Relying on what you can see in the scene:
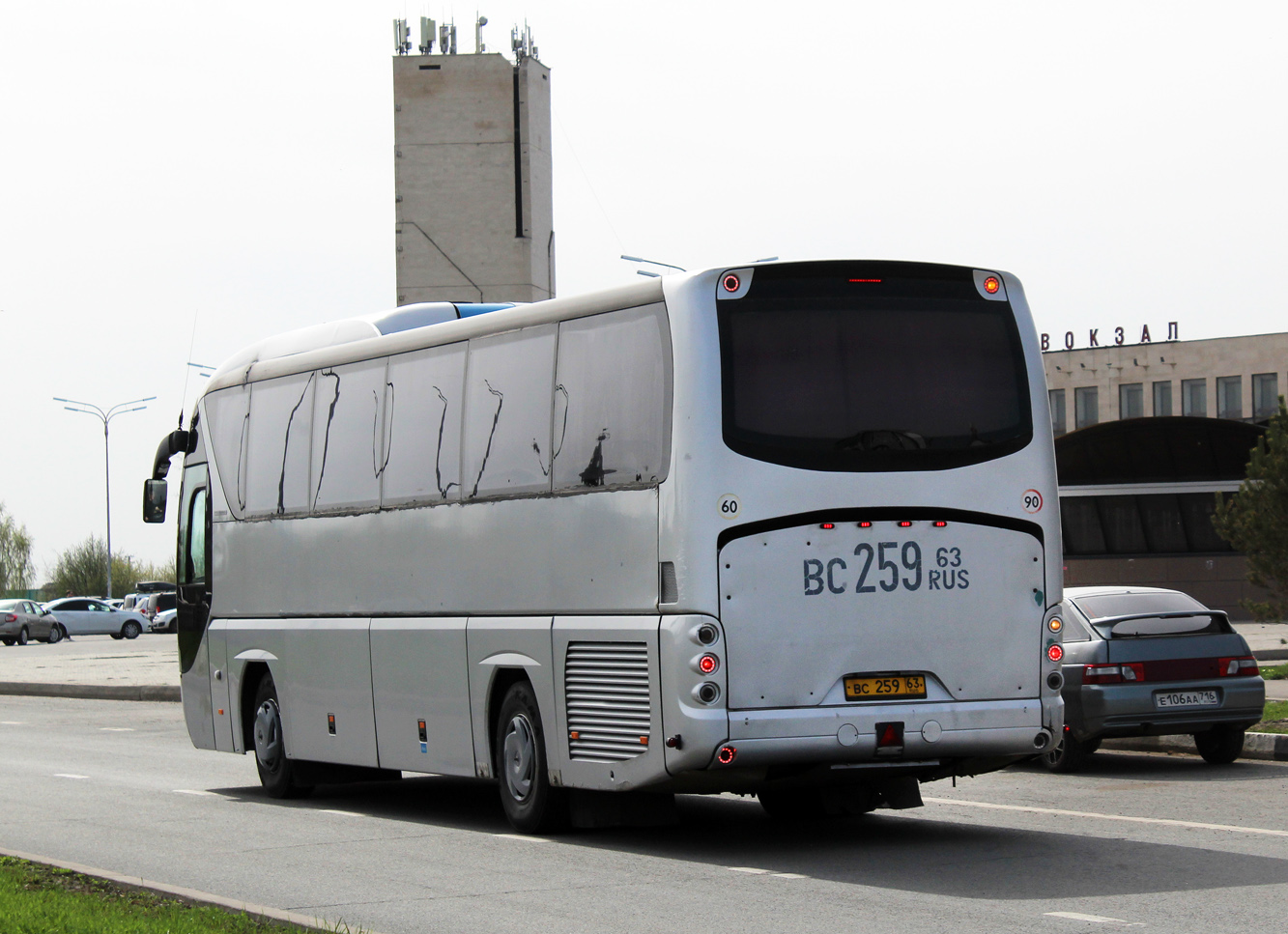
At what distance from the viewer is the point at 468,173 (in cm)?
5853

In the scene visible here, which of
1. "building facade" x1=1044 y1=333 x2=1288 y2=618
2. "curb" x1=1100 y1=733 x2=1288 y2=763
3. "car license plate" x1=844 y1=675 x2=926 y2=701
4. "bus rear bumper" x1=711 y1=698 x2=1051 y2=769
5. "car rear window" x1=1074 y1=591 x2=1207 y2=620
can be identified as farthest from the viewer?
"building facade" x1=1044 y1=333 x2=1288 y2=618

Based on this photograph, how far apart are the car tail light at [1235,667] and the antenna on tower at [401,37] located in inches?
1845

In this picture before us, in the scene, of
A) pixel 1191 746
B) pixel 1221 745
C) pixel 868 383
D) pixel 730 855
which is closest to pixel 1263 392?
pixel 1191 746

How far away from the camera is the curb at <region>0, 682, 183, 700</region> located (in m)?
32.5

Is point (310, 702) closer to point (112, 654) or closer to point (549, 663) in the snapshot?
point (549, 663)

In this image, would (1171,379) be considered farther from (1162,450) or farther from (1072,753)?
(1072,753)

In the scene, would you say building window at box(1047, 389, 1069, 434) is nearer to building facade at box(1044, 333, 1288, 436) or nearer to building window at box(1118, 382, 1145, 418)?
building facade at box(1044, 333, 1288, 436)

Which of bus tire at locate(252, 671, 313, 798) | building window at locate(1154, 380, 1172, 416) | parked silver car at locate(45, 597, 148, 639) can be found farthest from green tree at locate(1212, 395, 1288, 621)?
building window at locate(1154, 380, 1172, 416)

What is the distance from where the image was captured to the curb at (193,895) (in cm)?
846

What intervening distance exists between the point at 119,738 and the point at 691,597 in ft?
48.5

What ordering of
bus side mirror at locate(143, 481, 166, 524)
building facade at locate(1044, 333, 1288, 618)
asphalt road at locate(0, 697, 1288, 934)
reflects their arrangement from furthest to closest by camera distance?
building facade at locate(1044, 333, 1288, 618) < bus side mirror at locate(143, 481, 166, 524) < asphalt road at locate(0, 697, 1288, 934)

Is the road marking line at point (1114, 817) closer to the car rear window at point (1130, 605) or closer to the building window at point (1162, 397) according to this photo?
the car rear window at point (1130, 605)

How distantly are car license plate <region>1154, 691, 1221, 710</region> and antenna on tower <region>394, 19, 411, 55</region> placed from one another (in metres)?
47.0

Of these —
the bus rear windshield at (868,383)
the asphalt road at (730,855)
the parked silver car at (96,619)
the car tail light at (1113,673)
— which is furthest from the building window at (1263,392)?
the bus rear windshield at (868,383)
